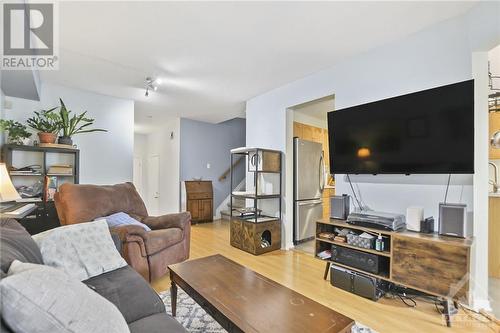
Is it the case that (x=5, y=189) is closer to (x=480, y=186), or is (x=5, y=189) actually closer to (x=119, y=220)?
(x=119, y=220)

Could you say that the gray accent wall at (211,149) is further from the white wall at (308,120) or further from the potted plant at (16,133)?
the potted plant at (16,133)

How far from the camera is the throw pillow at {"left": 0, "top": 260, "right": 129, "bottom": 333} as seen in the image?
0.68 meters

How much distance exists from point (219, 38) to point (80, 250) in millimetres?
2172

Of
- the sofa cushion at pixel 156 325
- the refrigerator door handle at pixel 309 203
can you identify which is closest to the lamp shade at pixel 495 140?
the refrigerator door handle at pixel 309 203

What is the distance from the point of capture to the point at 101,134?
161 inches

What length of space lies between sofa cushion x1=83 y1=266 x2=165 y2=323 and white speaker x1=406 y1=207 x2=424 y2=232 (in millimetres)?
2095

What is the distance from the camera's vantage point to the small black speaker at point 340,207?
8.69 ft

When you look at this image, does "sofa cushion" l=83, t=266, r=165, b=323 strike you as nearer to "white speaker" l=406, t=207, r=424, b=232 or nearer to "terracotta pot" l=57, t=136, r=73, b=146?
"white speaker" l=406, t=207, r=424, b=232

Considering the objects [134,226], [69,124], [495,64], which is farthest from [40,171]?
[495,64]

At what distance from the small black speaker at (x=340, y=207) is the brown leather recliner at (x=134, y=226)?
172cm

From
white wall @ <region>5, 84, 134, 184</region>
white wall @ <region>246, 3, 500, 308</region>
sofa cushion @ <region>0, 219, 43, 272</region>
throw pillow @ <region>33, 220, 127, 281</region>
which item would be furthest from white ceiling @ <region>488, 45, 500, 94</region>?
white wall @ <region>5, 84, 134, 184</region>

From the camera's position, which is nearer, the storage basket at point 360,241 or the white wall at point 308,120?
the storage basket at point 360,241

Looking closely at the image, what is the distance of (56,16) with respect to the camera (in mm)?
2104

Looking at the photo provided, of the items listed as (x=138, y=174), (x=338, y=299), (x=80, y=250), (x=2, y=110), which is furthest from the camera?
(x=138, y=174)
